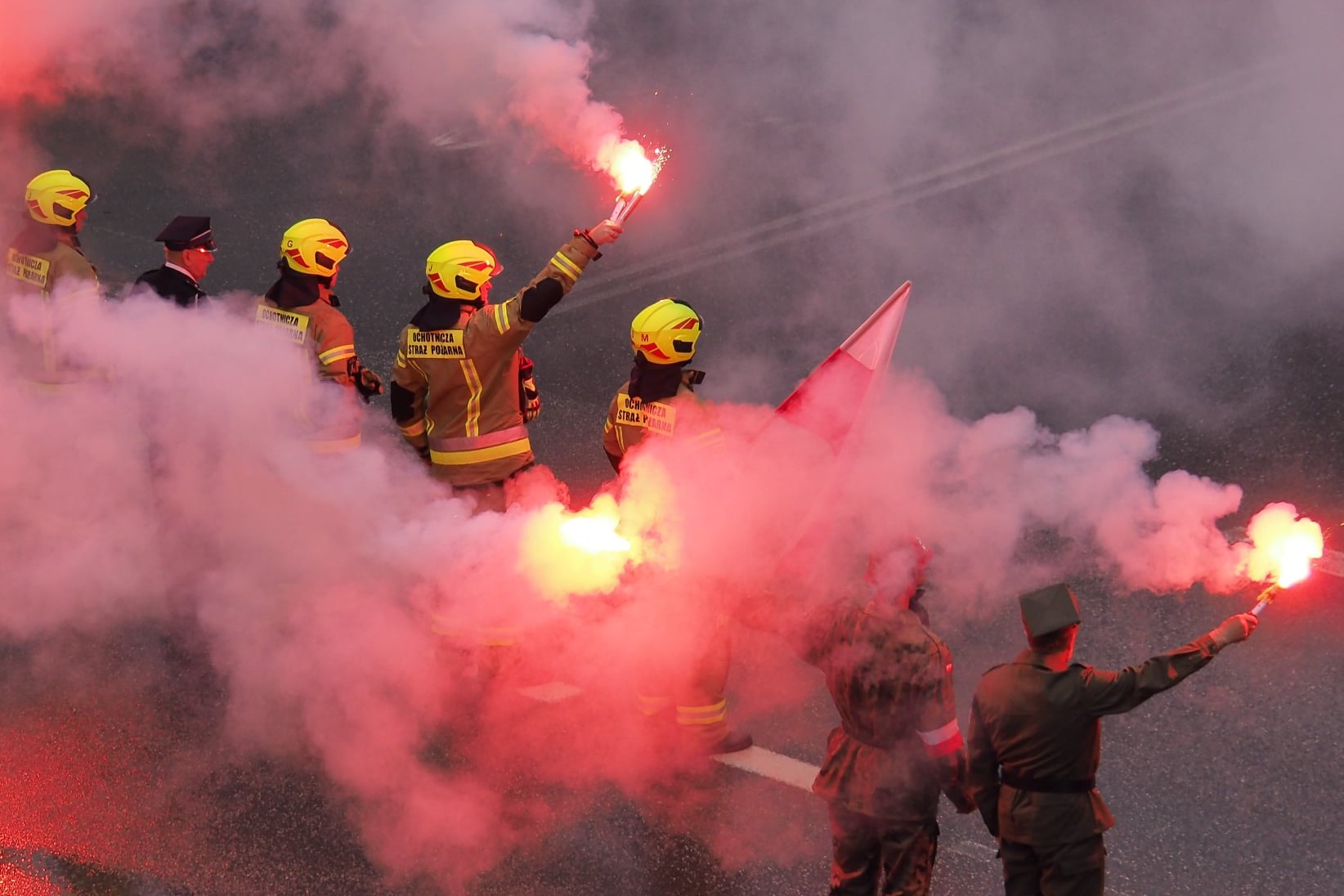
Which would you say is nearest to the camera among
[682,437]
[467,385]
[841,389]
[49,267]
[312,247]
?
[682,437]

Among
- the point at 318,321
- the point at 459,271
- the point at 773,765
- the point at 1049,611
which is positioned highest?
the point at 459,271

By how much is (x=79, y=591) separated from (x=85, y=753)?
4.59 ft

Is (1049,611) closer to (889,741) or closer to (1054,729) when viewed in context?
(1054,729)

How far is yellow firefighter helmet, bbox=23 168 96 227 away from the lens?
288 inches

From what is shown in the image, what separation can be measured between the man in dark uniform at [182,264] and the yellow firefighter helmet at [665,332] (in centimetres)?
234

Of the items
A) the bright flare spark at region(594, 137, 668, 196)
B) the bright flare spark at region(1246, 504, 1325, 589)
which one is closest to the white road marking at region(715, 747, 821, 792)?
the bright flare spark at region(1246, 504, 1325, 589)

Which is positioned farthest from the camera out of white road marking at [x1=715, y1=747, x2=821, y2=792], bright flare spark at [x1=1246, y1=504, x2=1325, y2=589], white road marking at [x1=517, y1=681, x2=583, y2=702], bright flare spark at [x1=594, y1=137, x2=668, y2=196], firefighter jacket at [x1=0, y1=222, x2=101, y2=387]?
firefighter jacket at [x1=0, y1=222, x2=101, y2=387]

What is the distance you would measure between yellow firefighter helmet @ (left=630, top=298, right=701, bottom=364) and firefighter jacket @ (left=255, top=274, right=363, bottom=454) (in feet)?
5.23

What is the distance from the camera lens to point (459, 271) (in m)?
6.18

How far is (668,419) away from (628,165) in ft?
3.73

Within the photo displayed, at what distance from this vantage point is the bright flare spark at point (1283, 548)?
14.7 ft

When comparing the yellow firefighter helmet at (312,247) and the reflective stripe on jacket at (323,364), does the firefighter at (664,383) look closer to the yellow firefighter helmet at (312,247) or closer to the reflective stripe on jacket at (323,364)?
the reflective stripe on jacket at (323,364)

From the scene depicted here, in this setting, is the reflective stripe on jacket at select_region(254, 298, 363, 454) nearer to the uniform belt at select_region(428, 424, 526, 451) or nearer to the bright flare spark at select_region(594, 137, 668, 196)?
the uniform belt at select_region(428, 424, 526, 451)

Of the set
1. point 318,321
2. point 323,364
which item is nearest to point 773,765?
point 323,364
